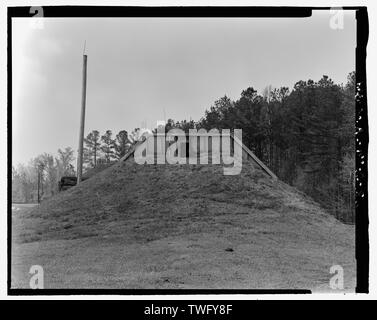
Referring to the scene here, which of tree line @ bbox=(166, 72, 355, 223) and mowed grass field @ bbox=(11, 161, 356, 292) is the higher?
tree line @ bbox=(166, 72, 355, 223)

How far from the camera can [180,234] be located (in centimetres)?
813

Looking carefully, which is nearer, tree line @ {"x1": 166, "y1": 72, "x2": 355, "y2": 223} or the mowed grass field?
the mowed grass field

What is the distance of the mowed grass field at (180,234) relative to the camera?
6.03 meters

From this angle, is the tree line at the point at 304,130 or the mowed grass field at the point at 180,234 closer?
the mowed grass field at the point at 180,234

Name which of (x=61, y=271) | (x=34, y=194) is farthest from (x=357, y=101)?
(x=34, y=194)

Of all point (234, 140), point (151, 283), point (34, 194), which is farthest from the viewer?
point (234, 140)

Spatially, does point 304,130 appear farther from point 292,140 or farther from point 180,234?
point 180,234

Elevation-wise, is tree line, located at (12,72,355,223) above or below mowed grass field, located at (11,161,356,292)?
above

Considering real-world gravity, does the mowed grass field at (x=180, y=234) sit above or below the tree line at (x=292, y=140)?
below

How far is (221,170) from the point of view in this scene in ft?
29.1

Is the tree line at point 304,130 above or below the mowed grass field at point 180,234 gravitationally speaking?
above

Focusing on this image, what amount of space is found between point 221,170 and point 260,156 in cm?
70

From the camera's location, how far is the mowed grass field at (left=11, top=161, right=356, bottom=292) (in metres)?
6.03

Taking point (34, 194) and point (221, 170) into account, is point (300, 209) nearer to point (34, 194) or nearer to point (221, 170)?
point (221, 170)
